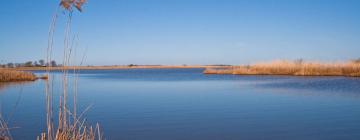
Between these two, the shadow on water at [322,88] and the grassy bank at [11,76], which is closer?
the shadow on water at [322,88]

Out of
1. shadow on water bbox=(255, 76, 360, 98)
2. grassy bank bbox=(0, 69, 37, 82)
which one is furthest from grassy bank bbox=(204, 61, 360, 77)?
grassy bank bbox=(0, 69, 37, 82)

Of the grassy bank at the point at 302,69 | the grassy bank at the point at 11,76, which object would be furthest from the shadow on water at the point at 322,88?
the grassy bank at the point at 11,76

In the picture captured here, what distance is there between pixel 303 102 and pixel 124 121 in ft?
15.5

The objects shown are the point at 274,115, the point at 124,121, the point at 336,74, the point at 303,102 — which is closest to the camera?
the point at 124,121

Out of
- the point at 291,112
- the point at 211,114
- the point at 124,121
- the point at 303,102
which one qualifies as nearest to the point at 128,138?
the point at 124,121

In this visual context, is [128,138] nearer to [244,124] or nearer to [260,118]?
[244,124]

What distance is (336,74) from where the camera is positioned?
882 inches

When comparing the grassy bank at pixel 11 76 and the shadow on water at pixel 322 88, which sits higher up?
the grassy bank at pixel 11 76

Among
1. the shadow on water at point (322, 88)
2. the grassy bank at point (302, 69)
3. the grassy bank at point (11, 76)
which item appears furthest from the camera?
the grassy bank at point (302, 69)

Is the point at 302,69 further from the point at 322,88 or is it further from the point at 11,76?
the point at 11,76

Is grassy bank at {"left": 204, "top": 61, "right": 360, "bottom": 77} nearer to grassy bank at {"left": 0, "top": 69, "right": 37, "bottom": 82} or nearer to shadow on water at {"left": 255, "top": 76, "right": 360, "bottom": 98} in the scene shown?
shadow on water at {"left": 255, "top": 76, "right": 360, "bottom": 98}

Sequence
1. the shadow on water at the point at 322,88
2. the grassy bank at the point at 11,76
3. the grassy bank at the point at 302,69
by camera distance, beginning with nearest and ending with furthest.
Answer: the shadow on water at the point at 322,88 < the grassy bank at the point at 11,76 < the grassy bank at the point at 302,69

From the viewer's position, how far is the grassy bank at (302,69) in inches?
866

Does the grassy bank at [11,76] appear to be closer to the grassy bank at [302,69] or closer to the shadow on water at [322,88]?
the shadow on water at [322,88]
